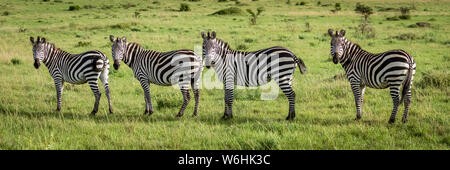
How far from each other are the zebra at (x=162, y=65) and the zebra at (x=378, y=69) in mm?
3266

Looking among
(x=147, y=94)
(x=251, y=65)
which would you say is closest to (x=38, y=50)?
(x=147, y=94)

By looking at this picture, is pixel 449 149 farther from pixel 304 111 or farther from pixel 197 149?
pixel 197 149

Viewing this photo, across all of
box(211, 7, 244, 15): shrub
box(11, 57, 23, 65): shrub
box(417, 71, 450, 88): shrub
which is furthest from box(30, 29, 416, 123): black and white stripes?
box(211, 7, 244, 15): shrub

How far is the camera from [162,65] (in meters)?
8.71

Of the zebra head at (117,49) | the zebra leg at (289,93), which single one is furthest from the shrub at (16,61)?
the zebra leg at (289,93)

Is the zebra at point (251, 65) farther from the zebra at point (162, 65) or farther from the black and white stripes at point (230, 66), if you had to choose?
the zebra at point (162, 65)

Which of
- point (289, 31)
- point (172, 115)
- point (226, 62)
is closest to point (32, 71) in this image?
point (172, 115)

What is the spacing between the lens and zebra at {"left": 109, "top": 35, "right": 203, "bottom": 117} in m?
8.59

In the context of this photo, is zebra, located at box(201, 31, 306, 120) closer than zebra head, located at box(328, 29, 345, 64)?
No

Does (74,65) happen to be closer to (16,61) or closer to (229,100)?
(229,100)

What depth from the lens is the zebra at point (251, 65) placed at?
8125 millimetres

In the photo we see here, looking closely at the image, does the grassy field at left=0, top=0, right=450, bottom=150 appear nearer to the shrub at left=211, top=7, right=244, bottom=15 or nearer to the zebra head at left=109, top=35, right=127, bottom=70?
the zebra head at left=109, top=35, right=127, bottom=70

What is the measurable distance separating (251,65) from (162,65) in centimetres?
211

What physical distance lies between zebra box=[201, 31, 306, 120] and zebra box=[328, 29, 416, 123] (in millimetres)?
973
